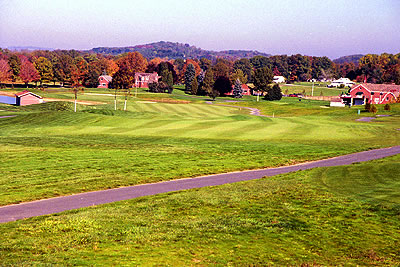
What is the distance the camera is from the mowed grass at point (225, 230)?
12.8m

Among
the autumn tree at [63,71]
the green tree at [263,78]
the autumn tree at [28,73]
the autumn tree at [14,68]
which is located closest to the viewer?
the green tree at [263,78]

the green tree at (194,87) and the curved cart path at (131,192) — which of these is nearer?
the curved cart path at (131,192)

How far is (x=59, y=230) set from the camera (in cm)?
1520

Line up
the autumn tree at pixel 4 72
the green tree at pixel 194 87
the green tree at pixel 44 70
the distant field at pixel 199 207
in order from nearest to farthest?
the distant field at pixel 199 207 < the autumn tree at pixel 4 72 < the green tree at pixel 44 70 < the green tree at pixel 194 87

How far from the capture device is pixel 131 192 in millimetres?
23281

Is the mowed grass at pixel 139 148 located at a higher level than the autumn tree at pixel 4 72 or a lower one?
lower

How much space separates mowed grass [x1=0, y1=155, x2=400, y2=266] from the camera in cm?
1280

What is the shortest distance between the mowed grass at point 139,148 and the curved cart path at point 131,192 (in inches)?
34.7

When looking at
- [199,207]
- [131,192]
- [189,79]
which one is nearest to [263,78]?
[189,79]

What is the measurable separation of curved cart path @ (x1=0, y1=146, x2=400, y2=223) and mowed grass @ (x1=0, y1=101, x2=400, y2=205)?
2.89ft

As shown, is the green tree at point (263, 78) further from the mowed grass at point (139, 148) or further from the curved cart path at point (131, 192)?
the curved cart path at point (131, 192)

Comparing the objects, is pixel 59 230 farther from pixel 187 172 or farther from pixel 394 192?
pixel 394 192

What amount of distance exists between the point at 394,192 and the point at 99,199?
1534cm

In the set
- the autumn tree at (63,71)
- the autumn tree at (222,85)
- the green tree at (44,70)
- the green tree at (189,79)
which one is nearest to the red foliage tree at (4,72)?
the green tree at (44,70)
